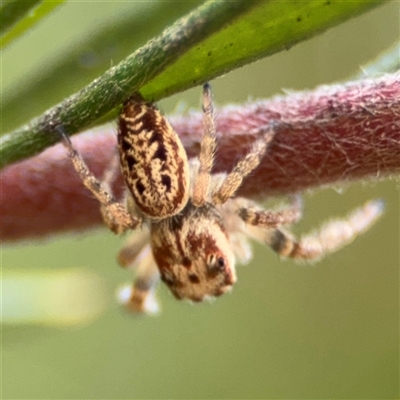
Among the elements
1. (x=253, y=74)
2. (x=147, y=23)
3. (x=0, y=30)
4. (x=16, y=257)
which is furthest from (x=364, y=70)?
(x=253, y=74)

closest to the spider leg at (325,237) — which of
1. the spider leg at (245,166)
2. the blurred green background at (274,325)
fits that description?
the spider leg at (245,166)

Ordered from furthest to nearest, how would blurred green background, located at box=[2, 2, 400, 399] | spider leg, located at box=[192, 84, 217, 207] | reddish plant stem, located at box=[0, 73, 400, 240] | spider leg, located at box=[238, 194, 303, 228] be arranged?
blurred green background, located at box=[2, 2, 400, 399] → spider leg, located at box=[238, 194, 303, 228] → spider leg, located at box=[192, 84, 217, 207] → reddish plant stem, located at box=[0, 73, 400, 240]

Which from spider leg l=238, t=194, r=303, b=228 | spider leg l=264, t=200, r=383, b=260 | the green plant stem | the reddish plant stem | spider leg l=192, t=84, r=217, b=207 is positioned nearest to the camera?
the green plant stem

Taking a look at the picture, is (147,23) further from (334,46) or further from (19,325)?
(334,46)

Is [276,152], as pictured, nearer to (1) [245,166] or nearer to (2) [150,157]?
(1) [245,166]

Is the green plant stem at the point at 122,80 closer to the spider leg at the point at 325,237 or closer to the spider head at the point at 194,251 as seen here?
the spider head at the point at 194,251

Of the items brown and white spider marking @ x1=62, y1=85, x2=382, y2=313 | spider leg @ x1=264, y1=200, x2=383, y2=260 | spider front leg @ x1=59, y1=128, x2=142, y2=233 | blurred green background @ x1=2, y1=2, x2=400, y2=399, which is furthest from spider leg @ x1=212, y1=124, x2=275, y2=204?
blurred green background @ x1=2, y1=2, x2=400, y2=399

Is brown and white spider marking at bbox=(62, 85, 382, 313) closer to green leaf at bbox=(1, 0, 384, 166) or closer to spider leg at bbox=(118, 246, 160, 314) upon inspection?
spider leg at bbox=(118, 246, 160, 314)
